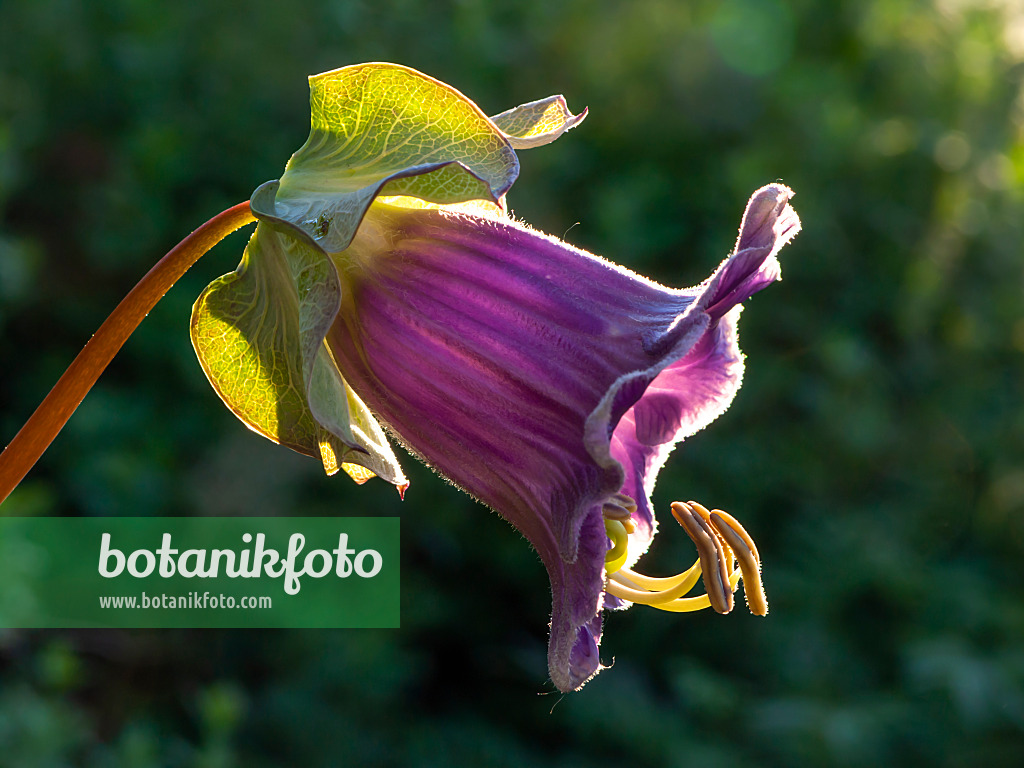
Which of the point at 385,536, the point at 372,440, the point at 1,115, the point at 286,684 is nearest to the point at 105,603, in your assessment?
the point at 286,684

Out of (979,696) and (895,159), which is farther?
(895,159)

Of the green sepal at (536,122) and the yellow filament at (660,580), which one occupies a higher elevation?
the green sepal at (536,122)

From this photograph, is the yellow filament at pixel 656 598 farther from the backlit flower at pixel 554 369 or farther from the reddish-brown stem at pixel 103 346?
the reddish-brown stem at pixel 103 346

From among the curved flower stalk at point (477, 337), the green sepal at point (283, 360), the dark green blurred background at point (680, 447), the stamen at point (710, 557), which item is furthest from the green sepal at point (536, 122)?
the dark green blurred background at point (680, 447)

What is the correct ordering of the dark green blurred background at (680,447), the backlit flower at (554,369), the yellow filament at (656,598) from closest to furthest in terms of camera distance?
the backlit flower at (554,369)
the yellow filament at (656,598)
the dark green blurred background at (680,447)

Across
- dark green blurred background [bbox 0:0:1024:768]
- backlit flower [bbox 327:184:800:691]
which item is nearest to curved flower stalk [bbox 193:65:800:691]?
backlit flower [bbox 327:184:800:691]

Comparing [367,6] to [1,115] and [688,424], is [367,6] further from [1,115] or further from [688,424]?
[688,424]

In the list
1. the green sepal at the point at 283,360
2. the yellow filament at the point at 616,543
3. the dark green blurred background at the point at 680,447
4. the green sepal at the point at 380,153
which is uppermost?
the green sepal at the point at 380,153

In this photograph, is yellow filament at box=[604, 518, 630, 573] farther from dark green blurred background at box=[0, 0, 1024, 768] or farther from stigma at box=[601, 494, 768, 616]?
dark green blurred background at box=[0, 0, 1024, 768]
